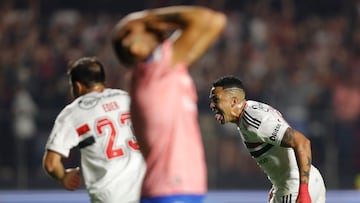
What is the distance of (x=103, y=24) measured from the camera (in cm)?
1733

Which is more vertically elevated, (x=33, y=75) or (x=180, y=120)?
(x=180, y=120)

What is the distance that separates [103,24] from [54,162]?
10.9 m

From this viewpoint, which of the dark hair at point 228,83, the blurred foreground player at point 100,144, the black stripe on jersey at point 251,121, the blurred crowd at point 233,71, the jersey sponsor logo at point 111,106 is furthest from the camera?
the blurred crowd at point 233,71

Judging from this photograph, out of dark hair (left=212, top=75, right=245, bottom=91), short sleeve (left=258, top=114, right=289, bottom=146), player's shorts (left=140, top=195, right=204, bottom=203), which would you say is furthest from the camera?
dark hair (left=212, top=75, right=245, bottom=91)

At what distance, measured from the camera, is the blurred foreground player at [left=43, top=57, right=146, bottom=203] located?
659 centimetres

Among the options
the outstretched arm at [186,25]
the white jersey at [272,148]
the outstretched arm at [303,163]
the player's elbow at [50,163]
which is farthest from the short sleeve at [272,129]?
the outstretched arm at [186,25]

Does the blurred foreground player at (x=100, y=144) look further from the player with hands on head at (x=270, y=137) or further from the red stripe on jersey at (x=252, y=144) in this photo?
the red stripe on jersey at (x=252, y=144)

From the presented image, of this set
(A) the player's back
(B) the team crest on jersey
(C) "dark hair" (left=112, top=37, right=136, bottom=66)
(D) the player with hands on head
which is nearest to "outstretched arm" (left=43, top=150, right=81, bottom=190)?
(A) the player's back

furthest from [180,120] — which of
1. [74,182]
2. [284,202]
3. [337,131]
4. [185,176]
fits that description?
[337,131]

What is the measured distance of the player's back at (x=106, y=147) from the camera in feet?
21.7

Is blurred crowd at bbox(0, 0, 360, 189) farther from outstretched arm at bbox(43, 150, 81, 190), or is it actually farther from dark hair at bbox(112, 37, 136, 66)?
dark hair at bbox(112, 37, 136, 66)

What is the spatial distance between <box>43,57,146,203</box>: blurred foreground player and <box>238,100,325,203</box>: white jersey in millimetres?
839

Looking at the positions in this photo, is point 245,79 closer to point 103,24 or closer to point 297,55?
point 297,55

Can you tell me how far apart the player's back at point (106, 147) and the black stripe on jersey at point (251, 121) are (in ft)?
2.69
